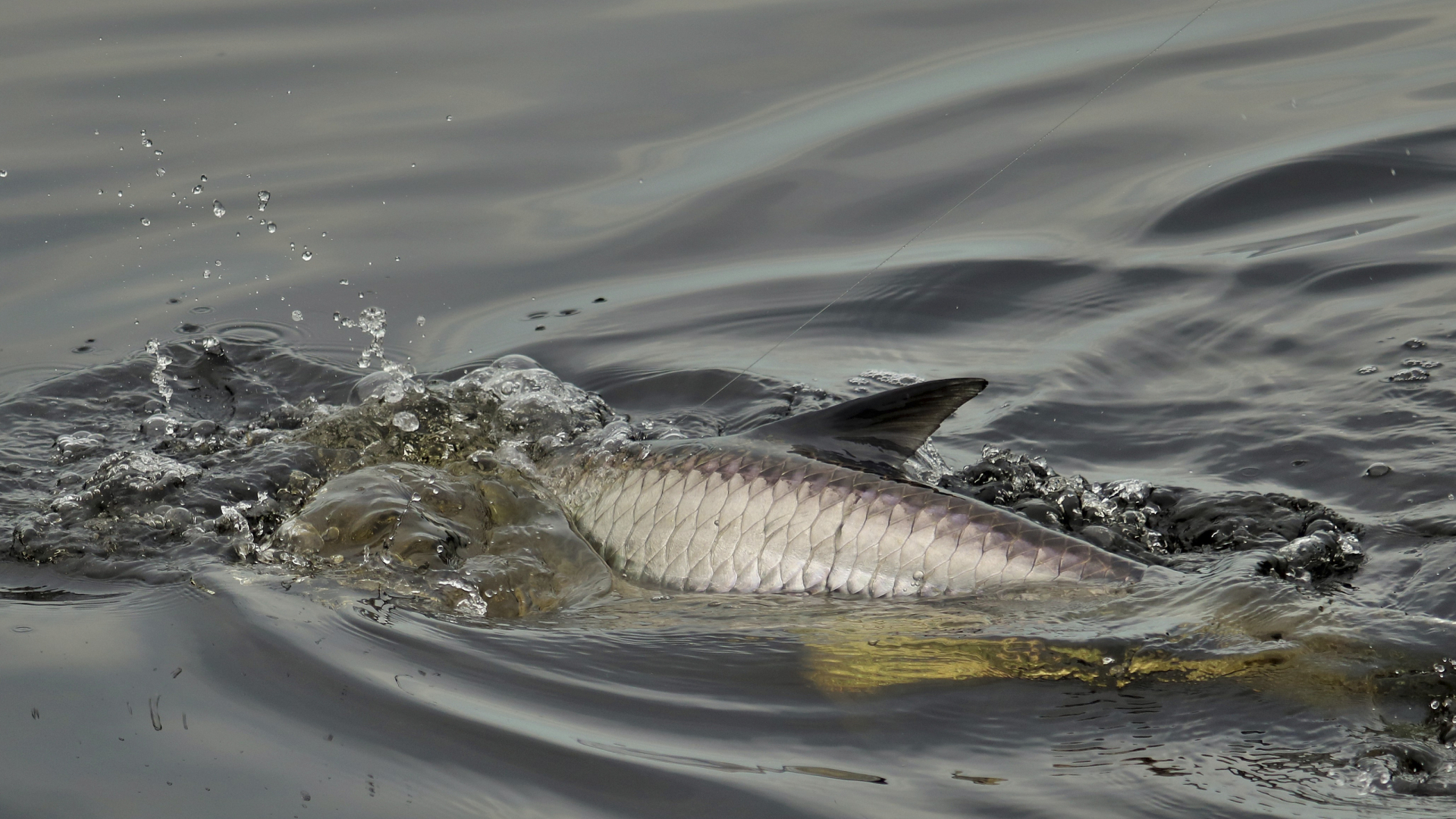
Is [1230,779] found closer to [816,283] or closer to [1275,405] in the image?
[1275,405]

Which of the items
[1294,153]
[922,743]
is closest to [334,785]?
[922,743]

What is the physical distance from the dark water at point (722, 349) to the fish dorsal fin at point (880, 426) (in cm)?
50

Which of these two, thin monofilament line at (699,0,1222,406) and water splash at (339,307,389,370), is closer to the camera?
thin monofilament line at (699,0,1222,406)

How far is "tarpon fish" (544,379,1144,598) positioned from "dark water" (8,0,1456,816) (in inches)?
4.6

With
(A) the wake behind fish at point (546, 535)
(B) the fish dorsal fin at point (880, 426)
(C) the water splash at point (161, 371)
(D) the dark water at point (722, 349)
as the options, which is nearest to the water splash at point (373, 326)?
(D) the dark water at point (722, 349)

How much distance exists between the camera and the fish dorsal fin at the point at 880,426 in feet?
12.1

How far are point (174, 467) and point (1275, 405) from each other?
397cm

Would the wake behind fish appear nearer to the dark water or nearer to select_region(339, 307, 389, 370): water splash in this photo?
the dark water

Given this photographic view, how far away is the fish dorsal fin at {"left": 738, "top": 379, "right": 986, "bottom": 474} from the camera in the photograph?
12.1ft

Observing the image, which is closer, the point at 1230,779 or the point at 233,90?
the point at 1230,779

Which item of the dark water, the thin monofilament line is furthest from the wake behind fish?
the thin monofilament line

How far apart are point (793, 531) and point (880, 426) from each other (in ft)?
1.43

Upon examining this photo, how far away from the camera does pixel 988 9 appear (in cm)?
925

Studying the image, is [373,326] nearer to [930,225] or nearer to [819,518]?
[930,225]
